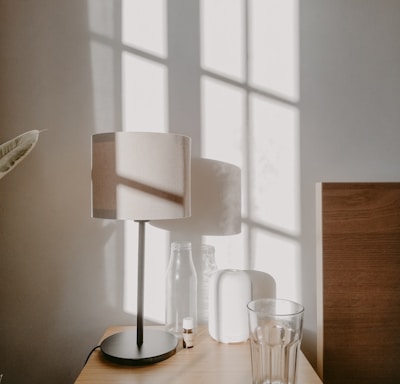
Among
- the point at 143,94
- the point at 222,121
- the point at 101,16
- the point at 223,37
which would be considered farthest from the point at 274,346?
the point at 101,16

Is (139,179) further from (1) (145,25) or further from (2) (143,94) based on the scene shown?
(1) (145,25)

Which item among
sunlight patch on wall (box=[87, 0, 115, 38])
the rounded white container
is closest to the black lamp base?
the rounded white container

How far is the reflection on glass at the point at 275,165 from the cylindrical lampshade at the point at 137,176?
433 millimetres

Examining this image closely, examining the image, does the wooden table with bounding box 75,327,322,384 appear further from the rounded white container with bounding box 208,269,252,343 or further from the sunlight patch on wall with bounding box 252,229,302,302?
the sunlight patch on wall with bounding box 252,229,302,302

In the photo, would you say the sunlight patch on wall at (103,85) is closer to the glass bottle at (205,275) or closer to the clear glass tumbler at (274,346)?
the glass bottle at (205,275)

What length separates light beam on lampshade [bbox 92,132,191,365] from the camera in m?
0.94

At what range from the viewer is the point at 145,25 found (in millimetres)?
1330

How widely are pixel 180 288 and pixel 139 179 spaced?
0.48 meters

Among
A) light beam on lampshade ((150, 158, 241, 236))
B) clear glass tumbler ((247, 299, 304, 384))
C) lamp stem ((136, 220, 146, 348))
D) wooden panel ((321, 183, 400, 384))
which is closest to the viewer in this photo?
clear glass tumbler ((247, 299, 304, 384))

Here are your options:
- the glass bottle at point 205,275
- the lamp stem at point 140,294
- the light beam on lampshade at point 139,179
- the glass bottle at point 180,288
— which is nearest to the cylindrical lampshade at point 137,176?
the light beam on lampshade at point 139,179

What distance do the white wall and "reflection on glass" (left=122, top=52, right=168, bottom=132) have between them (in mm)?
33

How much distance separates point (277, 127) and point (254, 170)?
0.18 metres

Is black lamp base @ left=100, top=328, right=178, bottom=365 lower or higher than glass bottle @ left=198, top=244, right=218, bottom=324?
lower

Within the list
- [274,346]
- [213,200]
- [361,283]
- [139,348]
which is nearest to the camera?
[274,346]
